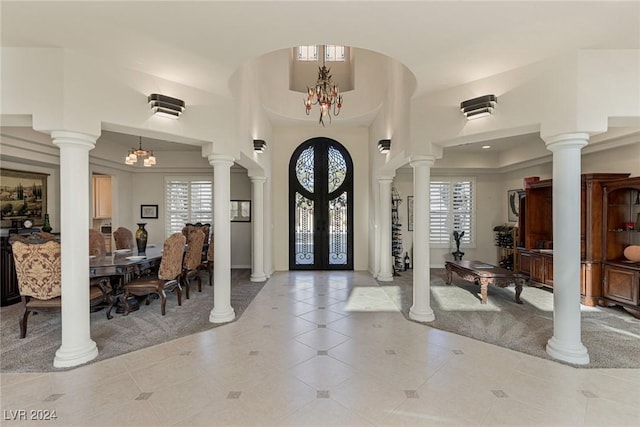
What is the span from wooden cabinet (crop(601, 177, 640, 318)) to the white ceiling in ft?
9.73

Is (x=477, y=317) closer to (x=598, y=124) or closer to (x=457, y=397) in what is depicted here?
(x=457, y=397)

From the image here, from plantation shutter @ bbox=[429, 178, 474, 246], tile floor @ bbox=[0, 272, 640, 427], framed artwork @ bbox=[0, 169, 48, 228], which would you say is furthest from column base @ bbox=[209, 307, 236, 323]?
plantation shutter @ bbox=[429, 178, 474, 246]

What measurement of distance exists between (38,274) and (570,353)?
19.4ft

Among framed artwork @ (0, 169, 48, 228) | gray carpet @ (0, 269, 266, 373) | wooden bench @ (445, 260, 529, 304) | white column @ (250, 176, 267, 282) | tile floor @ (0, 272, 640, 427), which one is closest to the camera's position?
tile floor @ (0, 272, 640, 427)

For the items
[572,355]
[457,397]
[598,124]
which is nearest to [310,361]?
[457,397]

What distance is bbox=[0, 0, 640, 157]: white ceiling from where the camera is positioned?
91.6 inches

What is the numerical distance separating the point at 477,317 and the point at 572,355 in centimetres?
132

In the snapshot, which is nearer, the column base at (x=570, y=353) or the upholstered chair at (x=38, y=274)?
the column base at (x=570, y=353)

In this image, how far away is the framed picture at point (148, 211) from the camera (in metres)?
8.14

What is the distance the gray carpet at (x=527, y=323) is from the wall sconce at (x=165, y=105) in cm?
413

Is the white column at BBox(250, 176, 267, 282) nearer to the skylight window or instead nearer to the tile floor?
the tile floor

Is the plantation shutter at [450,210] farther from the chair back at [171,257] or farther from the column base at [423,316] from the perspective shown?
the chair back at [171,257]

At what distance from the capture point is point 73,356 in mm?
2992

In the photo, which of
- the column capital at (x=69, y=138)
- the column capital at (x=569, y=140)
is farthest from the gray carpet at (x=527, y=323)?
the column capital at (x=69, y=138)
